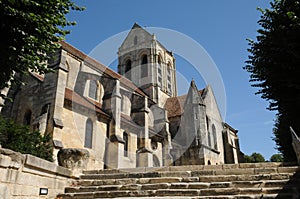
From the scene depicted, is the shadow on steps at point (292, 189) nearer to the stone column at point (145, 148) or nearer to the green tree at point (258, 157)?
the stone column at point (145, 148)

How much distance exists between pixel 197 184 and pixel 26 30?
667 cm

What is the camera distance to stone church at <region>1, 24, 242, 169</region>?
15.9 metres

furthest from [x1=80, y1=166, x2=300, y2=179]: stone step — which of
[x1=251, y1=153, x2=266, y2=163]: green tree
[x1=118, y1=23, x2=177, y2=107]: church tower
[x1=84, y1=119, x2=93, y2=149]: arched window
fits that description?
[x1=251, y1=153, x2=266, y2=163]: green tree

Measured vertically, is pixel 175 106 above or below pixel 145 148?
above

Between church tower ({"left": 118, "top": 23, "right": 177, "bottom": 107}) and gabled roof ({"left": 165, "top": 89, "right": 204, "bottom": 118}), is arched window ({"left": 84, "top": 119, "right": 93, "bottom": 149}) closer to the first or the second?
gabled roof ({"left": 165, "top": 89, "right": 204, "bottom": 118})

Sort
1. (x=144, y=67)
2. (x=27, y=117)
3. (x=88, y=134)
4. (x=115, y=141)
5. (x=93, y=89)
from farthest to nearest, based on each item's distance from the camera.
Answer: (x=144, y=67), (x=93, y=89), (x=115, y=141), (x=88, y=134), (x=27, y=117)

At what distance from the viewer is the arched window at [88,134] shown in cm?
1750

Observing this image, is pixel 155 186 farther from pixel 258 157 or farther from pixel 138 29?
pixel 258 157

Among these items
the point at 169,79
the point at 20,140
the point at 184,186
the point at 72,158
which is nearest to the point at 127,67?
the point at 169,79

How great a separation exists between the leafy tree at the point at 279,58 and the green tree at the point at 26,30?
7.93 metres

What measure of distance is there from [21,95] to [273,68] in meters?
15.7

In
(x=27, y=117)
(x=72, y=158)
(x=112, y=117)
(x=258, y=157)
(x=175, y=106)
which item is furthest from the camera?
(x=258, y=157)

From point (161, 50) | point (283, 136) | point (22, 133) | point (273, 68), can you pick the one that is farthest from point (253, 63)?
point (161, 50)

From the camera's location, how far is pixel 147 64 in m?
38.1
